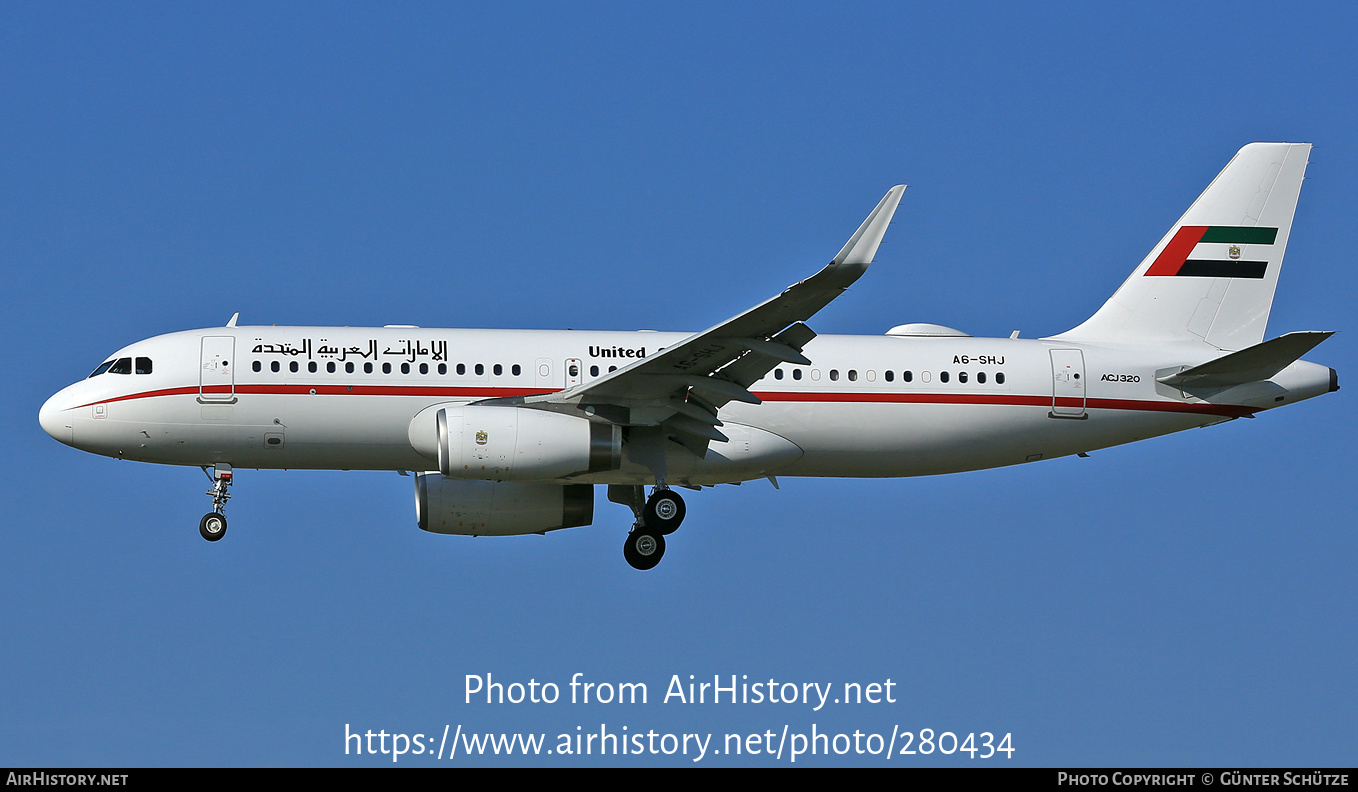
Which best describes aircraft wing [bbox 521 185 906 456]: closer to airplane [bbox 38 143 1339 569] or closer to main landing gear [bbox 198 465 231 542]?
airplane [bbox 38 143 1339 569]

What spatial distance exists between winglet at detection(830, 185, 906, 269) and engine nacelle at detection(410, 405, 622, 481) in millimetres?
6541

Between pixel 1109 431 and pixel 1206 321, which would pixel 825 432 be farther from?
pixel 1206 321

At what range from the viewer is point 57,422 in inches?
1124

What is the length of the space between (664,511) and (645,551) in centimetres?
99

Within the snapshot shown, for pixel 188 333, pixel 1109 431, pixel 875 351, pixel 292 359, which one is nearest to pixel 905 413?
pixel 875 351

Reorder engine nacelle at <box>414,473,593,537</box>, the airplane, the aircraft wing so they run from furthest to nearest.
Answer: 1. engine nacelle at <box>414,473,593,537</box>
2. the airplane
3. the aircraft wing

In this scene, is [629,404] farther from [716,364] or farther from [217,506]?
[217,506]

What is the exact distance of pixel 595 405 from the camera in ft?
90.7

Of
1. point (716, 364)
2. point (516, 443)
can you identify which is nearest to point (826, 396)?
point (716, 364)

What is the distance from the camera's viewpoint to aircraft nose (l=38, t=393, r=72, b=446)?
2852 cm

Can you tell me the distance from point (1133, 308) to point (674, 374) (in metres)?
10.9

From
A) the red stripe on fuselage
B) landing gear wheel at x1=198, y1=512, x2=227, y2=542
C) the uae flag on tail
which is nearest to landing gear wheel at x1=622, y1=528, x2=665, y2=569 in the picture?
the red stripe on fuselage

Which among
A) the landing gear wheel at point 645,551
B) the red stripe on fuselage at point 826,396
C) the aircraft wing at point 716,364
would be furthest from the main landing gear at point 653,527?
the red stripe on fuselage at point 826,396

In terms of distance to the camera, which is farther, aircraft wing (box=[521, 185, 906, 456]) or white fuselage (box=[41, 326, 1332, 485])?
white fuselage (box=[41, 326, 1332, 485])
